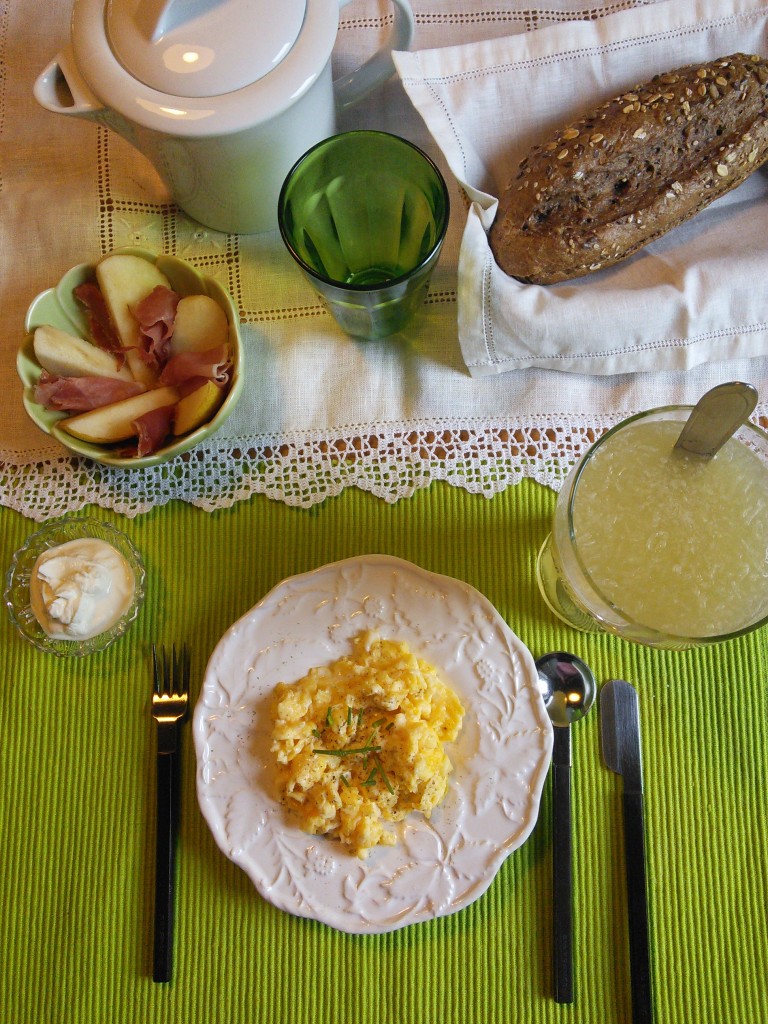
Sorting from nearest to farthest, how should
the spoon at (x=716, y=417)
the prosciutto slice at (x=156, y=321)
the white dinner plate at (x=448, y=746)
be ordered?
1. the spoon at (x=716, y=417)
2. the white dinner plate at (x=448, y=746)
3. the prosciutto slice at (x=156, y=321)

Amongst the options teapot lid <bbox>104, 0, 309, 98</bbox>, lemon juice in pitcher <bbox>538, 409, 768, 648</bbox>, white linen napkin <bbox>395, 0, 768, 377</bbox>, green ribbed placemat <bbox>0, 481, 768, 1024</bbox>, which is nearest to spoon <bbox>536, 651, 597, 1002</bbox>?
green ribbed placemat <bbox>0, 481, 768, 1024</bbox>

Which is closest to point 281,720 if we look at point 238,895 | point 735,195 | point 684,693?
point 238,895

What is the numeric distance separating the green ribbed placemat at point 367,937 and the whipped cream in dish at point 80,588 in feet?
0.17

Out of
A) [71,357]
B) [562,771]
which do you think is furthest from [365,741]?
[71,357]

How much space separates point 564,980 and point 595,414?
0.67 m

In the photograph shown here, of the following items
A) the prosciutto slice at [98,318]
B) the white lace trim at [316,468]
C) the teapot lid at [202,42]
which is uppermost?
the teapot lid at [202,42]

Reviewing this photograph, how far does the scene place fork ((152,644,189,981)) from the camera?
36.2 inches

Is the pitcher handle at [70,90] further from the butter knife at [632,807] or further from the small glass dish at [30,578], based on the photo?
the butter knife at [632,807]

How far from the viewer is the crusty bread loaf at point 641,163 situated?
0.94m

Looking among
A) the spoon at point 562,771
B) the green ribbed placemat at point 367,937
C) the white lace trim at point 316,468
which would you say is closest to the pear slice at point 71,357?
the white lace trim at point 316,468

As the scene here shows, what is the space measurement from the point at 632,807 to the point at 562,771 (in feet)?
0.31

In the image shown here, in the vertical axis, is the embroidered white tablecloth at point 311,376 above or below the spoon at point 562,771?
above

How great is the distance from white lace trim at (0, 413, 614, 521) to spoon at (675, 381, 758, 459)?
0.71ft

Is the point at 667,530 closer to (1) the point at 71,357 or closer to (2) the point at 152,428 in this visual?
(2) the point at 152,428
